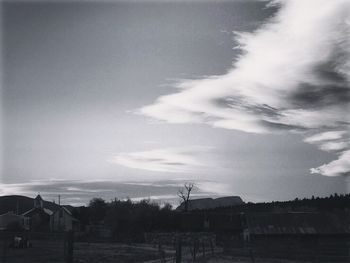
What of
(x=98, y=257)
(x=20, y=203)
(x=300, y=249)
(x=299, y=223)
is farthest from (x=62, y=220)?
(x=20, y=203)

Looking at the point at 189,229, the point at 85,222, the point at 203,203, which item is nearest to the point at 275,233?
the point at 189,229

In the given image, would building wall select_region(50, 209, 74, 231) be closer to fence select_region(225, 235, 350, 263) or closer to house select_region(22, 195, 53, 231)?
house select_region(22, 195, 53, 231)

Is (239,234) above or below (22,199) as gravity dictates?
below

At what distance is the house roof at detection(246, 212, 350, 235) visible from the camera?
185ft

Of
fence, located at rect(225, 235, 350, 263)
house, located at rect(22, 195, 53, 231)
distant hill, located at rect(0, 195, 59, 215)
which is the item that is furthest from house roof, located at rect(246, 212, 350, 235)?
distant hill, located at rect(0, 195, 59, 215)

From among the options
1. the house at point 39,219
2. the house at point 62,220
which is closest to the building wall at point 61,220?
the house at point 62,220

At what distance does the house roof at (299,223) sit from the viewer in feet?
185

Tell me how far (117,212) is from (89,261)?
59.3m

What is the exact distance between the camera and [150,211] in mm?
84562

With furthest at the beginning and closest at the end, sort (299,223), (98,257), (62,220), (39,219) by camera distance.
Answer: (39,219), (62,220), (299,223), (98,257)

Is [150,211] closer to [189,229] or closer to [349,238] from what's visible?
[189,229]

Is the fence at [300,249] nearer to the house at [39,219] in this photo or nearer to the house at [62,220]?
the house at [62,220]

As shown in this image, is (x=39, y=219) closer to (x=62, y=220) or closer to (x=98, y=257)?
(x=62, y=220)

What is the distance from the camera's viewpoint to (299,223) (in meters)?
58.0
